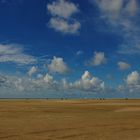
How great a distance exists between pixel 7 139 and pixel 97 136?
5.96 m

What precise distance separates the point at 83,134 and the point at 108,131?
96.9 inches

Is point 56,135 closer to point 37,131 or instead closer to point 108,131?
point 37,131

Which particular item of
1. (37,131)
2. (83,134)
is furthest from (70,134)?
(37,131)

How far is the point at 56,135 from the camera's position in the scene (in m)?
21.6

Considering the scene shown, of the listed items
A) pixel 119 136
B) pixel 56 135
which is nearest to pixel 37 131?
pixel 56 135

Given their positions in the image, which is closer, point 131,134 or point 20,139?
point 20,139

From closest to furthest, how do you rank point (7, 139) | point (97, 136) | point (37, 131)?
point (7, 139) → point (97, 136) → point (37, 131)

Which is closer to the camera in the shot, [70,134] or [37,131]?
[70,134]

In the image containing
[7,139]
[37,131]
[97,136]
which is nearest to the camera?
[7,139]

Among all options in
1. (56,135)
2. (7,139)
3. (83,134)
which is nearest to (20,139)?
(7,139)

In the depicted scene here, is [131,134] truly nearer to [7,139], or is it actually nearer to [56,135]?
[56,135]

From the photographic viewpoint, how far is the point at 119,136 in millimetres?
21438

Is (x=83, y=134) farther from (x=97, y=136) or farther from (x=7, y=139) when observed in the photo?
(x=7, y=139)

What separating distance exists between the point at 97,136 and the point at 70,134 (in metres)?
2.00
